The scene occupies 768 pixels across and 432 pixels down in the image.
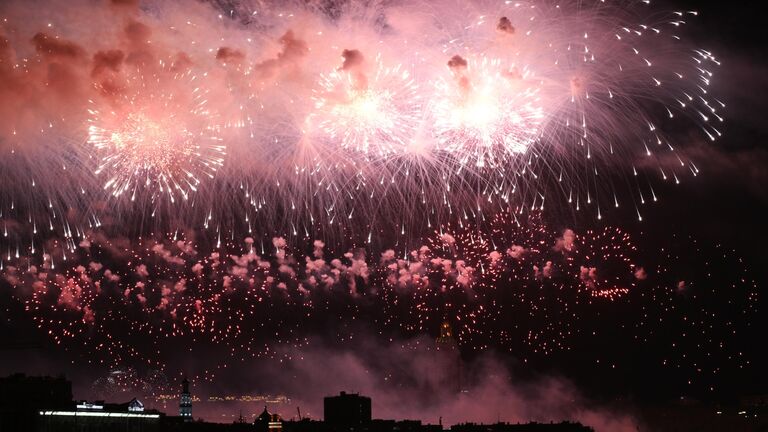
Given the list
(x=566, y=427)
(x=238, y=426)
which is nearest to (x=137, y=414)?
(x=238, y=426)

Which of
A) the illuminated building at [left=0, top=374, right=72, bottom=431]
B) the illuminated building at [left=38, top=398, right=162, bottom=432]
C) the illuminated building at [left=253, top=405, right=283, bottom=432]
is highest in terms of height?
the illuminated building at [left=0, top=374, right=72, bottom=431]

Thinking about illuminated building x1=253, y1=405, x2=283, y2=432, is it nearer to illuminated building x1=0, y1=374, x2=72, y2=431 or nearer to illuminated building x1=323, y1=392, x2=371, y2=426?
illuminated building x1=323, y1=392, x2=371, y2=426

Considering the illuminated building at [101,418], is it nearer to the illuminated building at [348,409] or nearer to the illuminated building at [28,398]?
the illuminated building at [28,398]

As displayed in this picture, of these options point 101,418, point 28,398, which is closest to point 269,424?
point 101,418

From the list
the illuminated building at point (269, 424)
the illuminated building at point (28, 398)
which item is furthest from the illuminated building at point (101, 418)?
the illuminated building at point (269, 424)

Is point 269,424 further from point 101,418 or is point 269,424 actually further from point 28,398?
point 28,398

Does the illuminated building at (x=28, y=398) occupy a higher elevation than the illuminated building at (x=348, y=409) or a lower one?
higher

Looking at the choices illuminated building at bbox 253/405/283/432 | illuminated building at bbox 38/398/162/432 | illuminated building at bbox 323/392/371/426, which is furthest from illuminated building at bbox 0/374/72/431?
illuminated building at bbox 323/392/371/426

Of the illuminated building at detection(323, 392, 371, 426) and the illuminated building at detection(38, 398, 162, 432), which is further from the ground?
the illuminated building at detection(38, 398, 162, 432)
